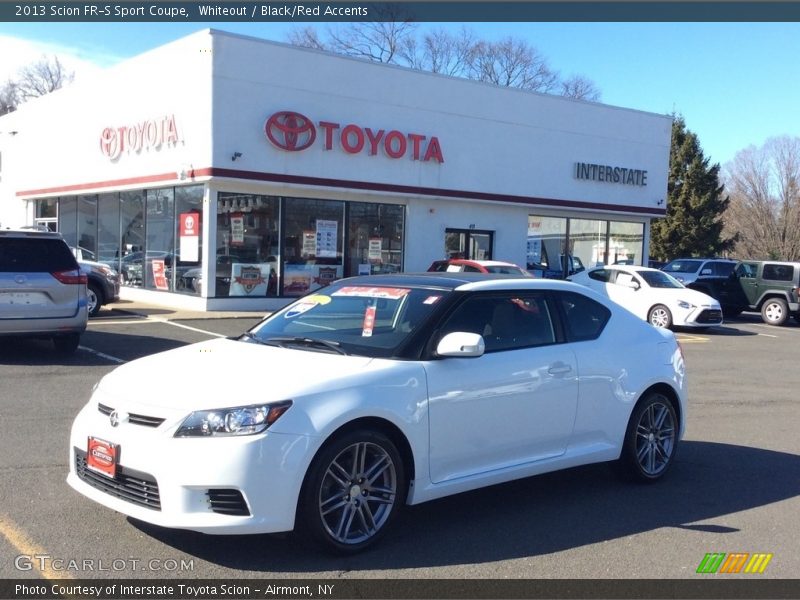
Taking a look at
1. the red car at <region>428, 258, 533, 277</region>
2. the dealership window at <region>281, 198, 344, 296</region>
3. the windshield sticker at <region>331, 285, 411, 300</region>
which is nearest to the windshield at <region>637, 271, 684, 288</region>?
the red car at <region>428, 258, 533, 277</region>

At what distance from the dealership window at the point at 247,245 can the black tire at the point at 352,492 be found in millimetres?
15291

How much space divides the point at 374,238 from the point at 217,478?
18.3 metres

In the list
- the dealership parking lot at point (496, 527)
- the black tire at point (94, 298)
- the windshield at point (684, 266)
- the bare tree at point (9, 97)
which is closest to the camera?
the dealership parking lot at point (496, 527)

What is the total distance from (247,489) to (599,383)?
2897 mm

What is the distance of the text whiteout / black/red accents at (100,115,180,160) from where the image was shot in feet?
66.2

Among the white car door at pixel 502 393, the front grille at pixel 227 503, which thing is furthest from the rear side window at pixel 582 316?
the front grille at pixel 227 503

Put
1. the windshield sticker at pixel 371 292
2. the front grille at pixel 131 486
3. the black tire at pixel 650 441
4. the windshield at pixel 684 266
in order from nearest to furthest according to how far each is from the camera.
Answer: the front grille at pixel 131 486
the windshield sticker at pixel 371 292
the black tire at pixel 650 441
the windshield at pixel 684 266

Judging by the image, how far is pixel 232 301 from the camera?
19.8 metres

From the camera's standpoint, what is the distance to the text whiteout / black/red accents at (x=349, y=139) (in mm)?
19656

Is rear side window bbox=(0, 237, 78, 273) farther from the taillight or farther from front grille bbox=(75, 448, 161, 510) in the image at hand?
front grille bbox=(75, 448, 161, 510)

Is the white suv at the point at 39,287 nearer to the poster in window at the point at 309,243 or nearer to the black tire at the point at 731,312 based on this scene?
the poster in window at the point at 309,243

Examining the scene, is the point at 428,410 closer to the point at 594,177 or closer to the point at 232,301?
the point at 232,301

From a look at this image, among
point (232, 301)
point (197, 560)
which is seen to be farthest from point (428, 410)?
point (232, 301)

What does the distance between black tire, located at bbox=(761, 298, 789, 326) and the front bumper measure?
22019 mm
